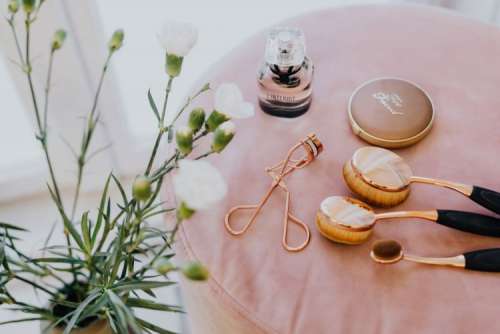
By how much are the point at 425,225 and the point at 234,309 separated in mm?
240

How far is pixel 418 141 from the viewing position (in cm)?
67

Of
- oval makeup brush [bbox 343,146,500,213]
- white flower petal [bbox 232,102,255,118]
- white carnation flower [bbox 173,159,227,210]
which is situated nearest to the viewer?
white carnation flower [bbox 173,159,227,210]

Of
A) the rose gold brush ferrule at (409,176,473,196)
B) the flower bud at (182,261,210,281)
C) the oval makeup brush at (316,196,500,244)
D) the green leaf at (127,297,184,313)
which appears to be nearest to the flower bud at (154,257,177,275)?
the flower bud at (182,261,210,281)

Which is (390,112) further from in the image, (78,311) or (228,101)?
(78,311)

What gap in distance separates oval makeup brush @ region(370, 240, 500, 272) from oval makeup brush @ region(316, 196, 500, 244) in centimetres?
2

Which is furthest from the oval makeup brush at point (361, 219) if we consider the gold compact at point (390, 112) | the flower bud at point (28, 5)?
the flower bud at point (28, 5)

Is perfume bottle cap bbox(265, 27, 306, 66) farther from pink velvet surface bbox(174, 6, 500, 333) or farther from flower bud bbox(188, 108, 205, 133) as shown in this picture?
flower bud bbox(188, 108, 205, 133)

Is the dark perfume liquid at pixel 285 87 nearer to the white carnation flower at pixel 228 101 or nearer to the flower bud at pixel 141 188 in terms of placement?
the white carnation flower at pixel 228 101

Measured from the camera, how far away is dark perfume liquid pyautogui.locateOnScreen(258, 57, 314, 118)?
64 centimetres

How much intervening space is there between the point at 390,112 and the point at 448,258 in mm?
207

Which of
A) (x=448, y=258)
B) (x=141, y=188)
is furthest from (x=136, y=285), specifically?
(x=448, y=258)

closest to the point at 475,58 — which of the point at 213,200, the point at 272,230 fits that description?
the point at 272,230

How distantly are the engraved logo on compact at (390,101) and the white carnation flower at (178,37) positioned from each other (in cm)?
31

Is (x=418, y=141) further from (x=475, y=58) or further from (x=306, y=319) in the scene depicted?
(x=306, y=319)
